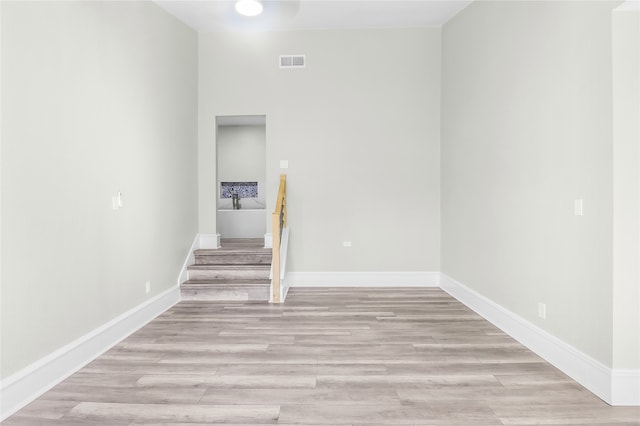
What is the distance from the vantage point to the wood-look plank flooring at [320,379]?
7.38ft

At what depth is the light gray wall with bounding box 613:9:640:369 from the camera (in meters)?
2.37

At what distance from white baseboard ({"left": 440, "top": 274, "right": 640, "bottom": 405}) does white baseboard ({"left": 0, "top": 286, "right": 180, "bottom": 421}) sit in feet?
11.8

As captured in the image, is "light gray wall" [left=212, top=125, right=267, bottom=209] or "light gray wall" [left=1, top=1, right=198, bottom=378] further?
"light gray wall" [left=212, top=125, right=267, bottom=209]

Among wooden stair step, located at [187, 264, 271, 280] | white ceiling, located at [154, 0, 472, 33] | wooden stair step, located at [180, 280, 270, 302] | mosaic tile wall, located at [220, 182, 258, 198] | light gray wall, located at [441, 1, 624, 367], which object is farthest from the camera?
mosaic tile wall, located at [220, 182, 258, 198]

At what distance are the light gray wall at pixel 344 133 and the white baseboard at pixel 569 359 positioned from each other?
5.75 feet

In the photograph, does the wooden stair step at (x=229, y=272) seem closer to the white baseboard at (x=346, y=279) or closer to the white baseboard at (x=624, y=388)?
the white baseboard at (x=346, y=279)

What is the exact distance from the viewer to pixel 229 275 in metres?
5.15

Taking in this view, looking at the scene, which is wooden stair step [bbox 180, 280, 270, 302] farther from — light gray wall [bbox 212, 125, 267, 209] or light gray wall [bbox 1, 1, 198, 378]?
light gray wall [bbox 212, 125, 267, 209]

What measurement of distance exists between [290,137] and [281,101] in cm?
54

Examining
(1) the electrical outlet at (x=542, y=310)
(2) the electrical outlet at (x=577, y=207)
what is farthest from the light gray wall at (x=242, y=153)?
(2) the electrical outlet at (x=577, y=207)

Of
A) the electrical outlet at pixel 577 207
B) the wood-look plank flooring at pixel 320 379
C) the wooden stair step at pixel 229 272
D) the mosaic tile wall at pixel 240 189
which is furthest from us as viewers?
the mosaic tile wall at pixel 240 189

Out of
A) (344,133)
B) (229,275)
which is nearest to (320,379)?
(229,275)

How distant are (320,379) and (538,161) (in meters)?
2.45

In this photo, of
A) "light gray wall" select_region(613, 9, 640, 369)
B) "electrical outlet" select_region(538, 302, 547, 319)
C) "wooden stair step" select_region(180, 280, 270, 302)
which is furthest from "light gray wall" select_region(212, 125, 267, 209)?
"light gray wall" select_region(613, 9, 640, 369)
